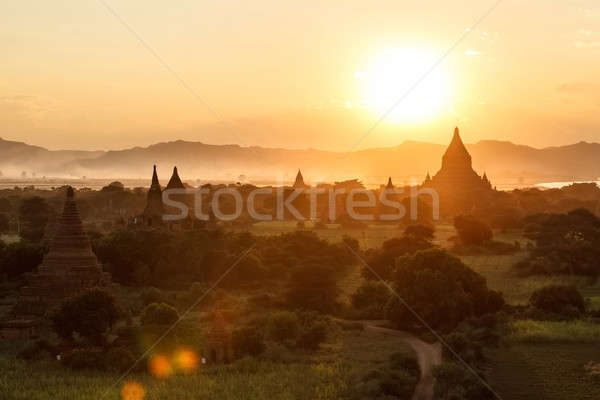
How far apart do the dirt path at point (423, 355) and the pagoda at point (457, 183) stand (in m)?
80.7

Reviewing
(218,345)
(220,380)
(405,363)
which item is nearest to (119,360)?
(218,345)

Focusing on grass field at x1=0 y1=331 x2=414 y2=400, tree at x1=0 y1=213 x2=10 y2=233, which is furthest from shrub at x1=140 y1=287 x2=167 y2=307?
tree at x1=0 y1=213 x2=10 y2=233

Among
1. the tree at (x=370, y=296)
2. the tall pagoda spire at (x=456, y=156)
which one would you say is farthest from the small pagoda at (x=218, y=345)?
the tall pagoda spire at (x=456, y=156)

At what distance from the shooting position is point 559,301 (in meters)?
39.5

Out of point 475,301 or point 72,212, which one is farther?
point 72,212

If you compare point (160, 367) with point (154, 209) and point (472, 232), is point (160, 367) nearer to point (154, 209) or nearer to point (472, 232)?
point (154, 209)

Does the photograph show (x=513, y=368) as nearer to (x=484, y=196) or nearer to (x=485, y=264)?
(x=485, y=264)

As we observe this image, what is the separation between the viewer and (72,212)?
41.1 meters

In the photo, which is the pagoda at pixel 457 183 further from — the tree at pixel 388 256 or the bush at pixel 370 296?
the bush at pixel 370 296

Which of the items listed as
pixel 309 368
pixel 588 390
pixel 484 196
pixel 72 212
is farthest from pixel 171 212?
pixel 484 196

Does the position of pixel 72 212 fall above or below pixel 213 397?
above

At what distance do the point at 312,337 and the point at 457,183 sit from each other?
297 ft

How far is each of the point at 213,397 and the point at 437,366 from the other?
8.36 metres

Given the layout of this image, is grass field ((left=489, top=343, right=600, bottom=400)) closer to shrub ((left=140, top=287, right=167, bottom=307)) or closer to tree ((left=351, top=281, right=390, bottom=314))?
tree ((left=351, top=281, right=390, bottom=314))
